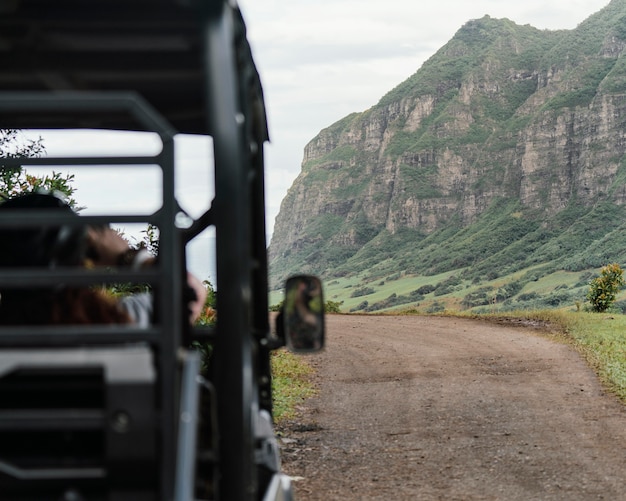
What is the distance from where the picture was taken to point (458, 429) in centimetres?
1019

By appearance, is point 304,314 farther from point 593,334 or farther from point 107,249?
point 593,334

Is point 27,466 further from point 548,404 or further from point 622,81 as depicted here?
point 622,81

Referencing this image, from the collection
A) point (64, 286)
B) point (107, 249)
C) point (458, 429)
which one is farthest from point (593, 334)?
point (64, 286)

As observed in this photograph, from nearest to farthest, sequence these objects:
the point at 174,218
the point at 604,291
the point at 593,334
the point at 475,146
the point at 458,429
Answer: the point at 174,218, the point at 458,429, the point at 593,334, the point at 604,291, the point at 475,146

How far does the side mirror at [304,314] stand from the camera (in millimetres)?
3365

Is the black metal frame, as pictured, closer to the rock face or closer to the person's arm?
the person's arm

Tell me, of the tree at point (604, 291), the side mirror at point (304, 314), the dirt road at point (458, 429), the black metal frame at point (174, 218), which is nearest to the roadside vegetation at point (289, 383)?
the dirt road at point (458, 429)

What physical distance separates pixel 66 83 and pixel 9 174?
21.1ft

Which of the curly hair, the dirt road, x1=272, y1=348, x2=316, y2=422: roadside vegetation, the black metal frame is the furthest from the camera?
x1=272, y1=348, x2=316, y2=422: roadside vegetation

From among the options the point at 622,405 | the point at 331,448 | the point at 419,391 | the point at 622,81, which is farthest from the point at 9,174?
the point at 622,81

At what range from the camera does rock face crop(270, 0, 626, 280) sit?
11612cm

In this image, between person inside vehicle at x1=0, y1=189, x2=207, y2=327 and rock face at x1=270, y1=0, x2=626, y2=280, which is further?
rock face at x1=270, y1=0, x2=626, y2=280

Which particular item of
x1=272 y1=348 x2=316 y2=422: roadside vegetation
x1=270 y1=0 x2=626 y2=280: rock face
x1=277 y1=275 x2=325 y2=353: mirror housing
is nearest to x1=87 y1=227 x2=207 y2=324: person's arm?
x1=277 y1=275 x2=325 y2=353: mirror housing

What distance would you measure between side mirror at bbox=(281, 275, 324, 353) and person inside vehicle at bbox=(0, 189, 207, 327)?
339mm
